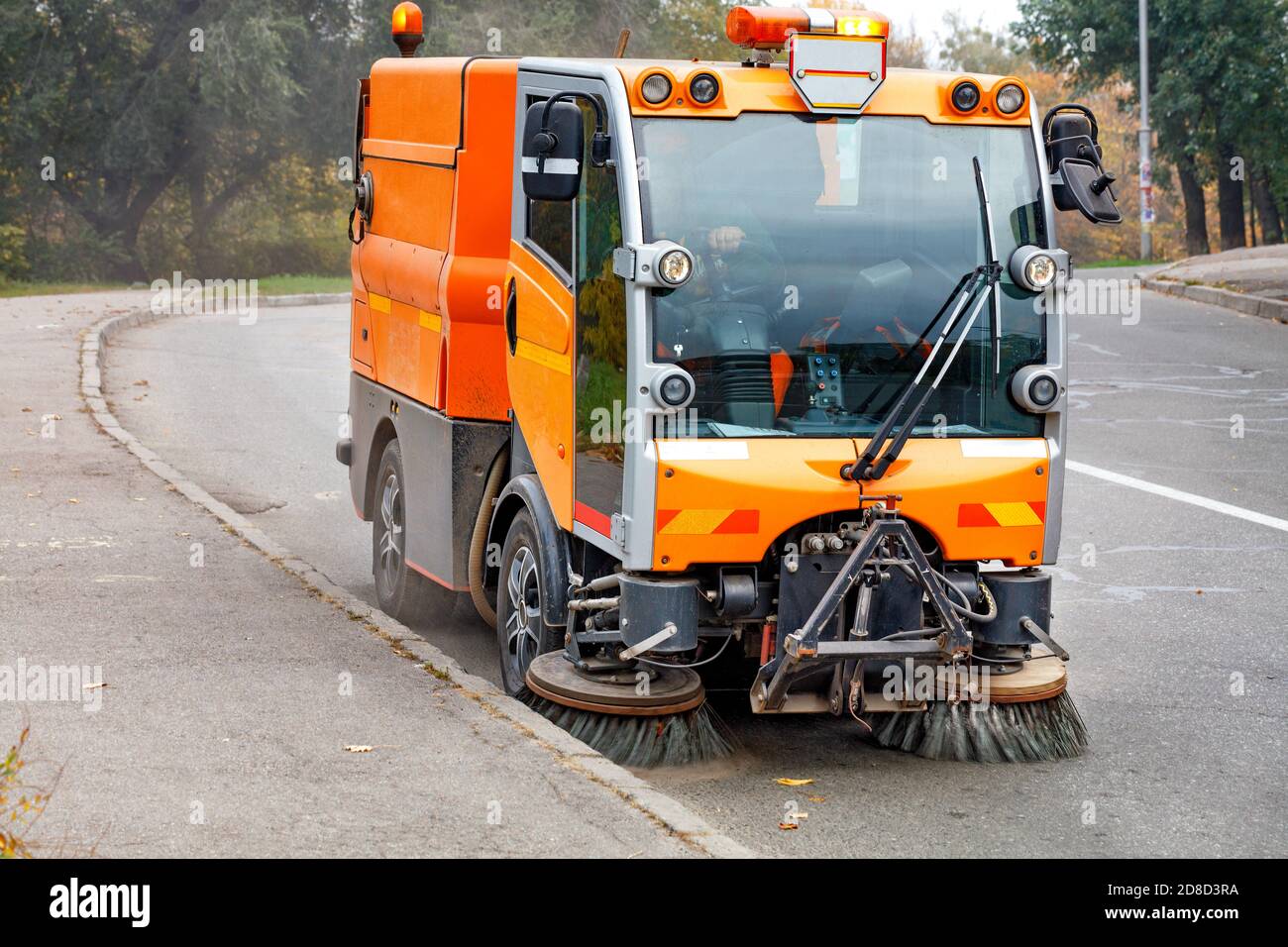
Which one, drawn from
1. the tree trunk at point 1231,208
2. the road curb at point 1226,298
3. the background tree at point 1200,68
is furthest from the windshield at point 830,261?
the tree trunk at point 1231,208

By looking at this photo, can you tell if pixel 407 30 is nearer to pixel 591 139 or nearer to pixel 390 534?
pixel 390 534

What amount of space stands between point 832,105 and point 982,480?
151 centimetres

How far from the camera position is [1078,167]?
662 centimetres

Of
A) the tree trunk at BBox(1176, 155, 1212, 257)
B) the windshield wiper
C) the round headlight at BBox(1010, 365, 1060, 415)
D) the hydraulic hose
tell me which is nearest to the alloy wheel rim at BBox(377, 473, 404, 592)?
the hydraulic hose

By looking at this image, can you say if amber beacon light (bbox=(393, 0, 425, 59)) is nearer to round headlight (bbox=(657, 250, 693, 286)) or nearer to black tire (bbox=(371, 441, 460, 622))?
black tire (bbox=(371, 441, 460, 622))

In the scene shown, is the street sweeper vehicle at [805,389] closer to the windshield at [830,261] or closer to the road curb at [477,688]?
the windshield at [830,261]

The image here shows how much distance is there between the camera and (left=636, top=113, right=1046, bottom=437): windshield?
6.29 metres

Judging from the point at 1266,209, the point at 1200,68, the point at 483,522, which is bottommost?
the point at 483,522

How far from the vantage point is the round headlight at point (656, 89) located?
6.36 meters

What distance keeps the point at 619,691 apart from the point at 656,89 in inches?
89.1

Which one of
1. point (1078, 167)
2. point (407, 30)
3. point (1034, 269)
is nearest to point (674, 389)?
point (1034, 269)

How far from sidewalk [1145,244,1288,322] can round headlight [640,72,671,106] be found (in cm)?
2013

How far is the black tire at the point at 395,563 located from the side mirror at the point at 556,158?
2.99 metres

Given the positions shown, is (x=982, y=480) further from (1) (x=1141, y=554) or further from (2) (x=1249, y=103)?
(2) (x=1249, y=103)
